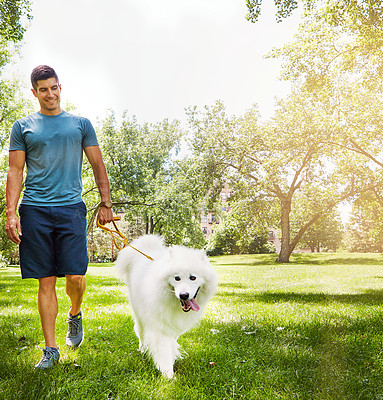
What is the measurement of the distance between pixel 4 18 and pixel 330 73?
9.76 meters

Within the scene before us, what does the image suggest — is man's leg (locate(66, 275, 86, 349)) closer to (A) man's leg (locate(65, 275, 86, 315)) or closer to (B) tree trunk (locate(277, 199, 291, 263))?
(A) man's leg (locate(65, 275, 86, 315))

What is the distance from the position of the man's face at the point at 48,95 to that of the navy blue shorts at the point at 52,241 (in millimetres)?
742

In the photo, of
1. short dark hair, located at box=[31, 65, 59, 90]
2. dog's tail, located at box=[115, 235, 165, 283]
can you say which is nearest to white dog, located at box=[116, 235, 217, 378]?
dog's tail, located at box=[115, 235, 165, 283]

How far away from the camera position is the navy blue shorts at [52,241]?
Answer: 2.55m

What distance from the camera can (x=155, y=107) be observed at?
97.4 ft

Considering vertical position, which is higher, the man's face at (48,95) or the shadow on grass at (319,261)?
the man's face at (48,95)

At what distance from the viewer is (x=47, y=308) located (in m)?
2.62

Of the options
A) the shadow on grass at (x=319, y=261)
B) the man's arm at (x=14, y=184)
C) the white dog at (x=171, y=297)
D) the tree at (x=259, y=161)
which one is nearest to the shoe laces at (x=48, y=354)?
the white dog at (x=171, y=297)

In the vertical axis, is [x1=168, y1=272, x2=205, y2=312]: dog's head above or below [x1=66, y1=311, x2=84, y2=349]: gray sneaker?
above

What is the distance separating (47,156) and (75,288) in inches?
41.6

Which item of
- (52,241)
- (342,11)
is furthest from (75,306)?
(342,11)

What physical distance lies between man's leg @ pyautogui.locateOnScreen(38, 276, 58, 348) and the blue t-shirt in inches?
23.4

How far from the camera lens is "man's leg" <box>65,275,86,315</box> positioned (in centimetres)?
277

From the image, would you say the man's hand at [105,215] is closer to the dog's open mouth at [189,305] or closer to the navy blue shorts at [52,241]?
the navy blue shorts at [52,241]
